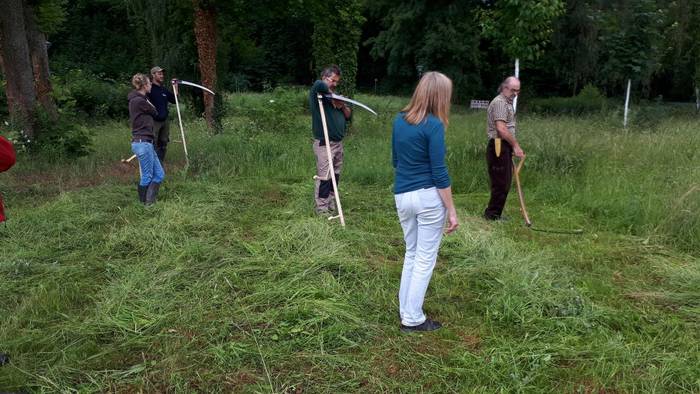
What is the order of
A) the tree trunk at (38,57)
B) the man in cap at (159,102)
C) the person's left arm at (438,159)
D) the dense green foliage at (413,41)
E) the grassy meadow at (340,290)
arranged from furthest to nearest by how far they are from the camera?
the dense green foliage at (413,41) → the tree trunk at (38,57) → the man in cap at (159,102) → the person's left arm at (438,159) → the grassy meadow at (340,290)

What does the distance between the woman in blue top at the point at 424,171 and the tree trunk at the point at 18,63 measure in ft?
28.8

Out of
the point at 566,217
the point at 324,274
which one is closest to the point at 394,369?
the point at 324,274

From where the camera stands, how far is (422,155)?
3.39m

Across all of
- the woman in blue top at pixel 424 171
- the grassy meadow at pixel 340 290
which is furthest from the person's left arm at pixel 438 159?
the grassy meadow at pixel 340 290

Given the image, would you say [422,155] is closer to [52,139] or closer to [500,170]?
[500,170]

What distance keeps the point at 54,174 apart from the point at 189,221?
4.17 meters

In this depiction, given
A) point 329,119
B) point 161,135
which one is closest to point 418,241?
point 329,119

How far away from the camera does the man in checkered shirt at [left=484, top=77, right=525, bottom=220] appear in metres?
5.98

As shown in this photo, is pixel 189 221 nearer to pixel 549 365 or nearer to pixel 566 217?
pixel 549 365

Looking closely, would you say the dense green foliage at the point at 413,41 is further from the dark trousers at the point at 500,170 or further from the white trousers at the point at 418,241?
the white trousers at the point at 418,241

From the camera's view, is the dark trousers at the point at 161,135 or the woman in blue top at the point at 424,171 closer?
the woman in blue top at the point at 424,171

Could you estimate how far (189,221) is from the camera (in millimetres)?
5781

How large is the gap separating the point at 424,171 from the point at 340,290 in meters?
1.29

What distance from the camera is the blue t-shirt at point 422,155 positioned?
11.0 ft
